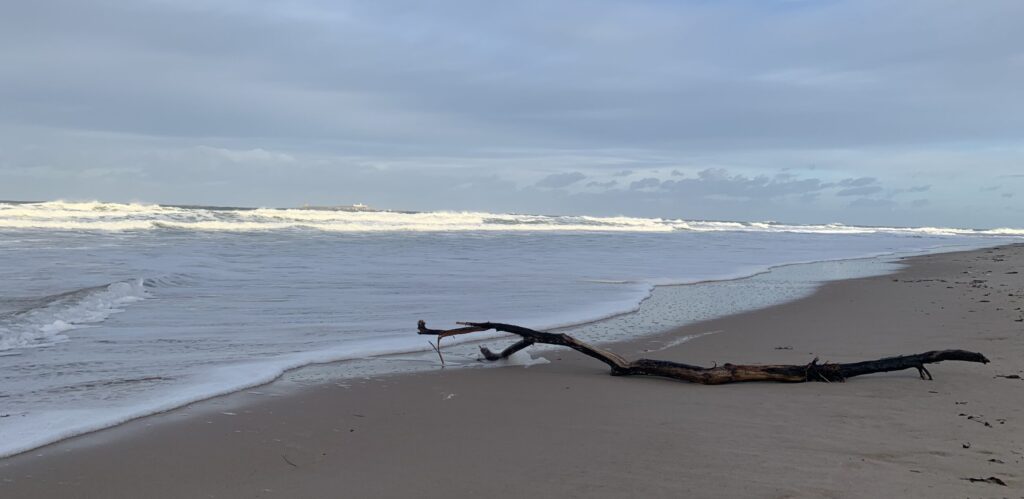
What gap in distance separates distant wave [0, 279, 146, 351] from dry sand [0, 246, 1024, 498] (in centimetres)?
310

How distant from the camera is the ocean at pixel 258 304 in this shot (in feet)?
16.5

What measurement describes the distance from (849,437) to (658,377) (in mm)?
1806

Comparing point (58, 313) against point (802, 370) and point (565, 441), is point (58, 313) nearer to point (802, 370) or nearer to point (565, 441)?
point (565, 441)

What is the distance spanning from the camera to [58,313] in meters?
7.79

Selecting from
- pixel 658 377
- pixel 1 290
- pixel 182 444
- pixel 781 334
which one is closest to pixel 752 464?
pixel 658 377

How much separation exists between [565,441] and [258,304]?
6.43m

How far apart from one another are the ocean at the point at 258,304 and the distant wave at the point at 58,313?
3 centimetres

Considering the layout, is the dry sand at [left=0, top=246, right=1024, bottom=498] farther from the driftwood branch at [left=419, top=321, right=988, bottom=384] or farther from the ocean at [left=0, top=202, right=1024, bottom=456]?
the ocean at [left=0, top=202, right=1024, bottom=456]

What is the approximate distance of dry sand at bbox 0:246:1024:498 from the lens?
3123 mm

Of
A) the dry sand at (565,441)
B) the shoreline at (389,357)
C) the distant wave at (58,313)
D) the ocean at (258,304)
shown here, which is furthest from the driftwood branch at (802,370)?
the distant wave at (58,313)

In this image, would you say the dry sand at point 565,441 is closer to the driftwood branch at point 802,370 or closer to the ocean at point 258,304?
the driftwood branch at point 802,370

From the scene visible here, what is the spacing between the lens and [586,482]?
3.15m

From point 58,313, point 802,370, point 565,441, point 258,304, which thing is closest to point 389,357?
point 565,441

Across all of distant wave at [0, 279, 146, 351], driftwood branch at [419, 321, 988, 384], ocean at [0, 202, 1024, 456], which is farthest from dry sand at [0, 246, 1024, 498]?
distant wave at [0, 279, 146, 351]
